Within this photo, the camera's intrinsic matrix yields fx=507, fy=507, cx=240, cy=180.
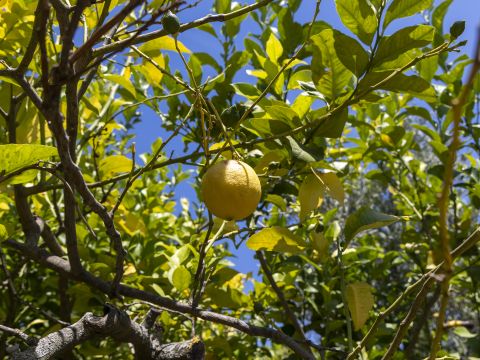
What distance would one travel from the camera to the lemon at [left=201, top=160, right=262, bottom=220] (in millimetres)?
959

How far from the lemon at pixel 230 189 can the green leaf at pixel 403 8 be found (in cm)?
56

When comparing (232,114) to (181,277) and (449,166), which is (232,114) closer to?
(181,277)

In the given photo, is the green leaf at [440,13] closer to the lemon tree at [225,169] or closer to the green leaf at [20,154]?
the lemon tree at [225,169]

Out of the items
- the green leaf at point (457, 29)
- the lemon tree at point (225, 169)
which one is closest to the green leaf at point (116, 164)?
the lemon tree at point (225, 169)

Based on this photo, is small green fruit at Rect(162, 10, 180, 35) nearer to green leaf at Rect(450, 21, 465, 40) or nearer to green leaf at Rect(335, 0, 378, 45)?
green leaf at Rect(335, 0, 378, 45)

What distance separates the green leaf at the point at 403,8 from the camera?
1223 millimetres

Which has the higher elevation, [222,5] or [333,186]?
[222,5]

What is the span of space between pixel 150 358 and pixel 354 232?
606 millimetres

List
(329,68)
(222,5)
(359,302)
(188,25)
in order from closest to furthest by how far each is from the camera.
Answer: (188,25) → (359,302) → (329,68) → (222,5)

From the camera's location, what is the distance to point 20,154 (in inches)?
38.1

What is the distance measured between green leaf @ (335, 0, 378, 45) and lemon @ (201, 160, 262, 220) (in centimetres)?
48

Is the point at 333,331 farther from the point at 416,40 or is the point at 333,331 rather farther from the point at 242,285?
the point at 416,40

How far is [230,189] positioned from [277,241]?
1.05ft

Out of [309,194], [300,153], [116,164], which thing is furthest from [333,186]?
[116,164]
